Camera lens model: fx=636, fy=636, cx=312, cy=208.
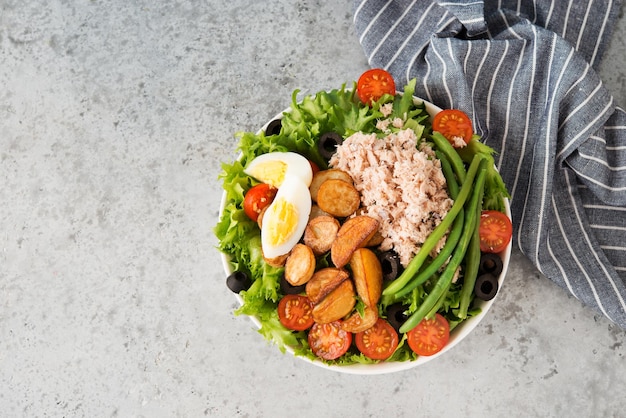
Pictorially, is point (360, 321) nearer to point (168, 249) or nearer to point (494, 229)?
point (494, 229)

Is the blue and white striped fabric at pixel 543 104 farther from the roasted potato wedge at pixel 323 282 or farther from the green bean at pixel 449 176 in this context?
the roasted potato wedge at pixel 323 282

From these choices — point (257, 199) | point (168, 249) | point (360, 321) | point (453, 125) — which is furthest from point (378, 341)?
point (168, 249)

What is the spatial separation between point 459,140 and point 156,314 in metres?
1.20

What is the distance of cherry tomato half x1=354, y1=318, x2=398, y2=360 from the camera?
6.00 feet

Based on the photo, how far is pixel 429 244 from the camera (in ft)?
5.72

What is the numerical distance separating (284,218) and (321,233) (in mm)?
119

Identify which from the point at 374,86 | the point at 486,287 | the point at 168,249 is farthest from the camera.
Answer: the point at 168,249

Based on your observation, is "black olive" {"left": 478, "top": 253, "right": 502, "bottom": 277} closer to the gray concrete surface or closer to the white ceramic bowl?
the white ceramic bowl

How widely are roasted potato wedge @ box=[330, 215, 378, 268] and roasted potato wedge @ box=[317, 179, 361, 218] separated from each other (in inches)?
1.8

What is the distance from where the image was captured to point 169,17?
7.71 feet

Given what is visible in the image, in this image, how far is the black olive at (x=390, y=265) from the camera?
1.76 metres

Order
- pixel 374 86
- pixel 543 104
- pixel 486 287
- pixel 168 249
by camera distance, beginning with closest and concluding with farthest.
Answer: pixel 486 287 < pixel 374 86 < pixel 543 104 < pixel 168 249

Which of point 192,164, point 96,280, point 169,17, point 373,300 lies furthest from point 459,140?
point 96,280

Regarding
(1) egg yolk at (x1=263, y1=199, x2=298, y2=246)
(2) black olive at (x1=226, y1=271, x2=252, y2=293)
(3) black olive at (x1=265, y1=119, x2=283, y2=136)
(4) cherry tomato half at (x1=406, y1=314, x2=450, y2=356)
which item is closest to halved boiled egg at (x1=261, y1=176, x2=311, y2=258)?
(1) egg yolk at (x1=263, y1=199, x2=298, y2=246)
